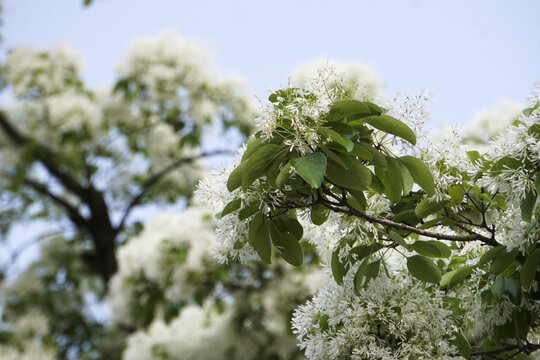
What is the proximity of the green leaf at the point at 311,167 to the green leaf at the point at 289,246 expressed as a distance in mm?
268

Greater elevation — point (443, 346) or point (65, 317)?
point (65, 317)

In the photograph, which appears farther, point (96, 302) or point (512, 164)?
point (96, 302)

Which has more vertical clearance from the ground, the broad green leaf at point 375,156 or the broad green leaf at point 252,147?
the broad green leaf at point 252,147

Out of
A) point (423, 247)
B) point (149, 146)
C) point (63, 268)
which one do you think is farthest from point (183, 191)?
point (423, 247)

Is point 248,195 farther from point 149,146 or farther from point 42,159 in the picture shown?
point 42,159

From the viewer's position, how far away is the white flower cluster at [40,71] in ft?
19.6

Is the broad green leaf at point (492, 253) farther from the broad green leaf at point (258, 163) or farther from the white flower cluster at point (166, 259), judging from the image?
the white flower cluster at point (166, 259)

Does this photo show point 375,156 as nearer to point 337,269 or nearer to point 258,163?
point 258,163

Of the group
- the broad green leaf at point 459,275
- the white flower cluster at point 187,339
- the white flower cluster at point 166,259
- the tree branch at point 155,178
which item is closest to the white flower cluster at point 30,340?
the tree branch at point 155,178

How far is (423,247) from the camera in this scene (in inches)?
48.4

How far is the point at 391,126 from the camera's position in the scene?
105 cm

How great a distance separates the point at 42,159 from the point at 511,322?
554 centimetres

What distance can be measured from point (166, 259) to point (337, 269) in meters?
2.94

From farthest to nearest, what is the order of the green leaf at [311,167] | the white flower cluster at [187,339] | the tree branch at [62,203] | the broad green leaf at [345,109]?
the tree branch at [62,203], the white flower cluster at [187,339], the broad green leaf at [345,109], the green leaf at [311,167]
